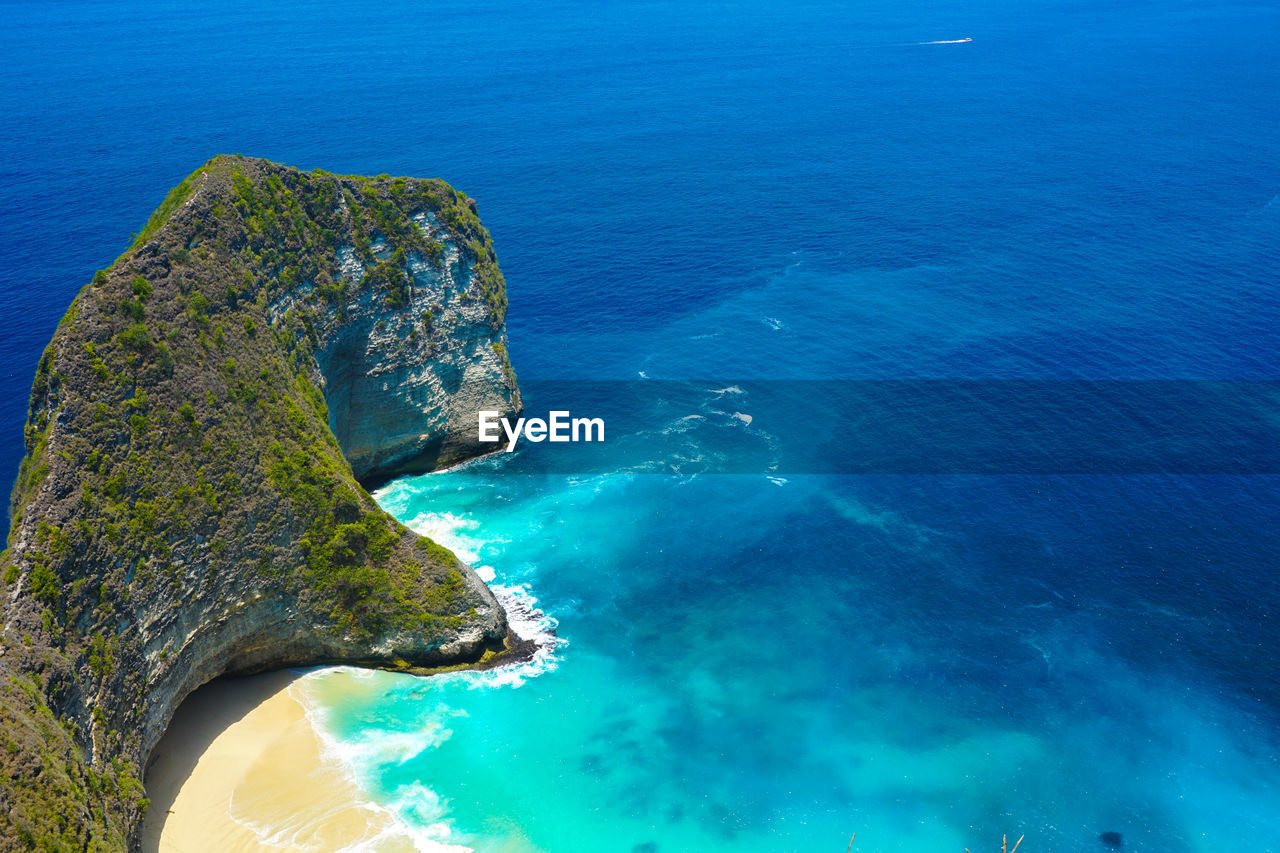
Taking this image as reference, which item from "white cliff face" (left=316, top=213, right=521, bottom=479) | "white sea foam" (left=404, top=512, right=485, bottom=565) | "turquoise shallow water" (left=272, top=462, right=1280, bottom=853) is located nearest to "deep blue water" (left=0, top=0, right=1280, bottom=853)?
"turquoise shallow water" (left=272, top=462, right=1280, bottom=853)

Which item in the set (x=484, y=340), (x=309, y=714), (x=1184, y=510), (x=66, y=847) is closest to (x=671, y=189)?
(x=484, y=340)

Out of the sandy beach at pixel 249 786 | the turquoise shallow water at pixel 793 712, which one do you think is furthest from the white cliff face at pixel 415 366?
the sandy beach at pixel 249 786

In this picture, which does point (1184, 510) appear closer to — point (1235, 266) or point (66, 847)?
point (1235, 266)

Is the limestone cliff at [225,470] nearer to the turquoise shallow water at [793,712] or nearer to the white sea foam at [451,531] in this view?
the turquoise shallow water at [793,712]

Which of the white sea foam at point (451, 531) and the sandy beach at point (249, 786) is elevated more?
the white sea foam at point (451, 531)

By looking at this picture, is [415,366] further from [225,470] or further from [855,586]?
[855,586]

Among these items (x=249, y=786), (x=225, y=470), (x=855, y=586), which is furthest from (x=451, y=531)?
(x=855, y=586)
